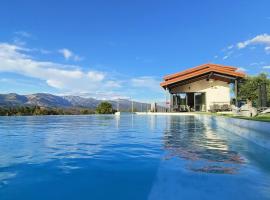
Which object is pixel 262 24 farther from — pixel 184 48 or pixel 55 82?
pixel 55 82

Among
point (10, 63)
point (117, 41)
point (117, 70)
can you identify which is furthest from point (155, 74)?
point (10, 63)

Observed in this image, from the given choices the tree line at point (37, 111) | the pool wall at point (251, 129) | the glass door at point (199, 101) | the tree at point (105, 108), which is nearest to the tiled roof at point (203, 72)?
the glass door at point (199, 101)

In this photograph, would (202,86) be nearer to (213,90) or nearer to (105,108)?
(213,90)

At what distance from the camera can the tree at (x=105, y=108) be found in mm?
30750

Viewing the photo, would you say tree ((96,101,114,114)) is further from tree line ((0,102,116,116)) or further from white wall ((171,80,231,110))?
white wall ((171,80,231,110))

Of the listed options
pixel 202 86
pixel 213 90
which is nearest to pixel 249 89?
pixel 213 90

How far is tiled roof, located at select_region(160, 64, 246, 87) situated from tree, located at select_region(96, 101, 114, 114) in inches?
413

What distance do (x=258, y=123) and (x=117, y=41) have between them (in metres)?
22.3

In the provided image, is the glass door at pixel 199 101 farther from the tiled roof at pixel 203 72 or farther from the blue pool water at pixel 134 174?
the blue pool water at pixel 134 174

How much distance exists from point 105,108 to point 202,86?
1243cm

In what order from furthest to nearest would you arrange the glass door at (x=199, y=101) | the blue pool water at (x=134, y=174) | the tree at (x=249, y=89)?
the glass door at (x=199, y=101) < the tree at (x=249, y=89) < the blue pool water at (x=134, y=174)

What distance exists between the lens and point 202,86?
24.5 metres

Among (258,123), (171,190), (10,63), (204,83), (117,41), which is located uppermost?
(117,41)

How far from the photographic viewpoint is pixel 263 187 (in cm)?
294
